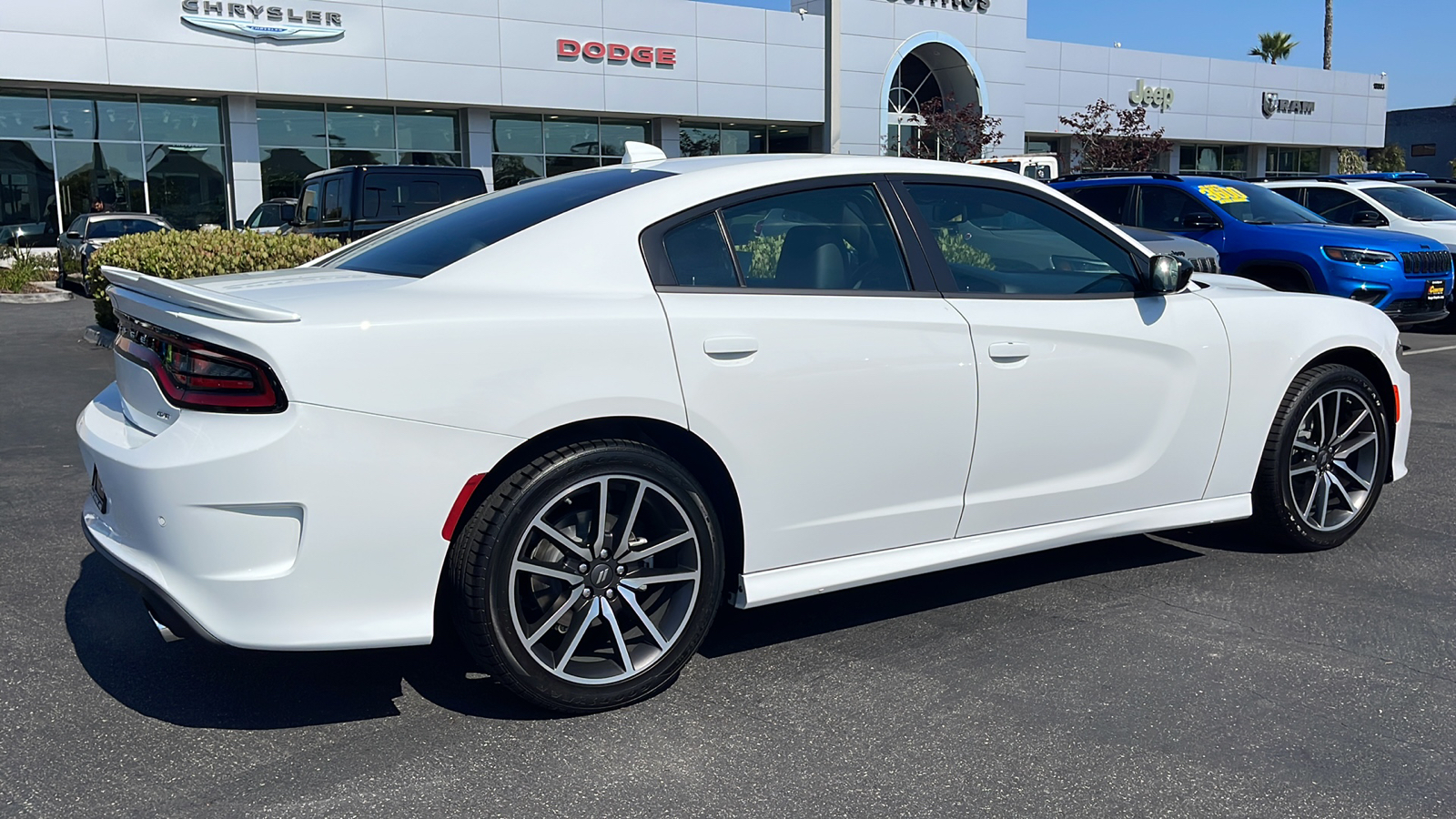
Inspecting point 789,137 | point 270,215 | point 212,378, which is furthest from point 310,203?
point 789,137

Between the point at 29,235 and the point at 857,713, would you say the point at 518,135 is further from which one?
the point at 857,713

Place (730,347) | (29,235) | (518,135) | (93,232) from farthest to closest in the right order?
1. (518,135)
2. (29,235)
3. (93,232)
4. (730,347)

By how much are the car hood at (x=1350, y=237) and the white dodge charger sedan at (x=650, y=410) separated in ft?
25.9

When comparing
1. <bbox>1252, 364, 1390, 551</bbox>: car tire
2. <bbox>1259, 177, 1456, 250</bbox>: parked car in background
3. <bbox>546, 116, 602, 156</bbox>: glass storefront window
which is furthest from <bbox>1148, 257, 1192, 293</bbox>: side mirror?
<bbox>546, 116, 602, 156</bbox>: glass storefront window

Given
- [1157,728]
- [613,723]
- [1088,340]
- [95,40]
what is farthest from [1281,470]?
[95,40]

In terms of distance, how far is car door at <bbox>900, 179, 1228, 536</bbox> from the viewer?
4023mm

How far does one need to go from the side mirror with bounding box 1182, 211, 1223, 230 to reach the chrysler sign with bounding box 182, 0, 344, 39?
2021cm

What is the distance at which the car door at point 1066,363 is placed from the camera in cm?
402

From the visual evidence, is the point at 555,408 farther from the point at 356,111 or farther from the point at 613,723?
the point at 356,111

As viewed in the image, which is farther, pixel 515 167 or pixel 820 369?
pixel 515 167

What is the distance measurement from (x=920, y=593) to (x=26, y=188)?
85.4 ft

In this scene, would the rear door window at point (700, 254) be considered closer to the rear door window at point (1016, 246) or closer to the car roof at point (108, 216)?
the rear door window at point (1016, 246)

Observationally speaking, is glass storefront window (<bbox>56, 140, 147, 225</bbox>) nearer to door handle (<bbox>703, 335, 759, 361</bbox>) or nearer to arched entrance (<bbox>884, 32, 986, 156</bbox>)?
arched entrance (<bbox>884, 32, 986, 156</bbox>)

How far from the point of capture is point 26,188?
2497 centimetres
